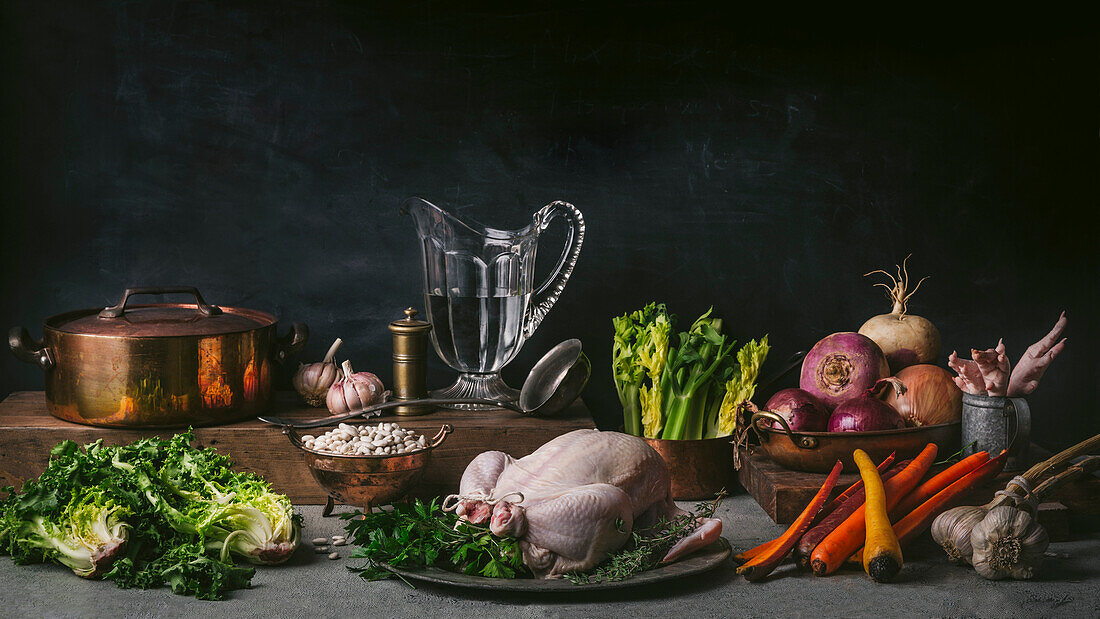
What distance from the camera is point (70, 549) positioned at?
1.58 meters

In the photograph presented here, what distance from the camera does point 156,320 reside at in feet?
6.46

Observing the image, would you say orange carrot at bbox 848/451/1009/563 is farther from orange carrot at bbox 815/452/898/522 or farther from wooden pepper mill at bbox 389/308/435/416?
wooden pepper mill at bbox 389/308/435/416

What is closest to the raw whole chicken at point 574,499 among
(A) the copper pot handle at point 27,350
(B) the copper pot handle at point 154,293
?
(B) the copper pot handle at point 154,293

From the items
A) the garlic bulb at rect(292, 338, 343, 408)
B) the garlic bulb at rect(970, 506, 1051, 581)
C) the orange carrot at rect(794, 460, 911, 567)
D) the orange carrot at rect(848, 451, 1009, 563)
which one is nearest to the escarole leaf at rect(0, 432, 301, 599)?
the garlic bulb at rect(292, 338, 343, 408)

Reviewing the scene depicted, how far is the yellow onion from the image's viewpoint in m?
1.97

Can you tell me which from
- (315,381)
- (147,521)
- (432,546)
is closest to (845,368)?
(432,546)

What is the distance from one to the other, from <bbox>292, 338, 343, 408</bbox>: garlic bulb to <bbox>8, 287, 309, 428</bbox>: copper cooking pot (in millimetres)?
172

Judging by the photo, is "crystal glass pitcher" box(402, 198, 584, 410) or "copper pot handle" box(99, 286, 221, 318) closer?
"copper pot handle" box(99, 286, 221, 318)

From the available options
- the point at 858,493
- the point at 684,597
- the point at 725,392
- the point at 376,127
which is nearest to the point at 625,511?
the point at 684,597

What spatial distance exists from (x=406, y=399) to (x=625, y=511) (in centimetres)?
72

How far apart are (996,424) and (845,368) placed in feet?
1.05

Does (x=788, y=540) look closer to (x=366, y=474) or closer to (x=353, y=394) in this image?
(x=366, y=474)

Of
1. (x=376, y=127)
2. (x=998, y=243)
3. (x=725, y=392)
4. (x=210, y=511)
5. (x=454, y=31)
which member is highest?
(x=454, y=31)

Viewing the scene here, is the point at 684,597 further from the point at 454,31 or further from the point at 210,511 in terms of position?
the point at 454,31
